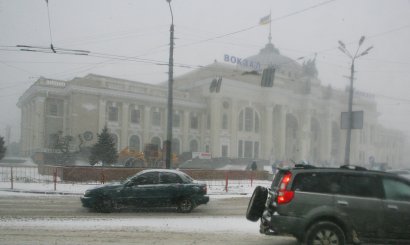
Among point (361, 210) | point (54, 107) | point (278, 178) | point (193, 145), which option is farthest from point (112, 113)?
point (361, 210)

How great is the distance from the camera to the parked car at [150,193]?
1360 cm

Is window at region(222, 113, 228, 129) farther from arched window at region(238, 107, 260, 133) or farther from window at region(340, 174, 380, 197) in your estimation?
window at region(340, 174, 380, 197)

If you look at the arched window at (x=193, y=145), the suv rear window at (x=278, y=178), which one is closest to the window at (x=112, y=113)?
the arched window at (x=193, y=145)

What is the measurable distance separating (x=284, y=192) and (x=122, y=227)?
15.8 feet

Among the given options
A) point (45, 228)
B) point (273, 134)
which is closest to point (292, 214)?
point (45, 228)

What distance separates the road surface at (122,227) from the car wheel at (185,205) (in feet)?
0.76

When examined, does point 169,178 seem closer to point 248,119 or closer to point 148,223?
point 148,223

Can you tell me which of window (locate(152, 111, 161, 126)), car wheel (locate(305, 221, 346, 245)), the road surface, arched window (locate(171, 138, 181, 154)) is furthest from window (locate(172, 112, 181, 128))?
car wheel (locate(305, 221, 346, 245))

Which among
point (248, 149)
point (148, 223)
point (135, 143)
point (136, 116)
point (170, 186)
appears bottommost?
point (248, 149)

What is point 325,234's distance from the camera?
785 centimetres

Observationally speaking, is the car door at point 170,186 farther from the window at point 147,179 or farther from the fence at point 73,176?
the fence at point 73,176

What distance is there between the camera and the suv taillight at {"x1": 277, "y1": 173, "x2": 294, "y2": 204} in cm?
794

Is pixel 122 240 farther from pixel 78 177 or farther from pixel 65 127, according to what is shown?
pixel 65 127

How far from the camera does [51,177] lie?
24359 millimetres
